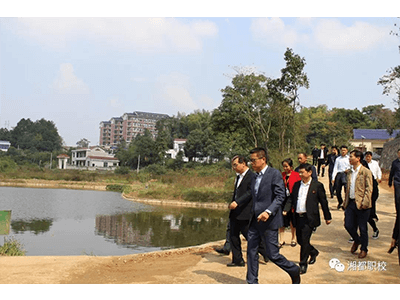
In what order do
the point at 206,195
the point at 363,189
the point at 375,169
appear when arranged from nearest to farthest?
1. the point at 363,189
2. the point at 375,169
3. the point at 206,195

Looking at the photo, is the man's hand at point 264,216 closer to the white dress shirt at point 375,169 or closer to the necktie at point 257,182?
the necktie at point 257,182

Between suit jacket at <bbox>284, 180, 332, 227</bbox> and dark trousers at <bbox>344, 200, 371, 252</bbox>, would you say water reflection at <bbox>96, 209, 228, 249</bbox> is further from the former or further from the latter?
suit jacket at <bbox>284, 180, 332, 227</bbox>

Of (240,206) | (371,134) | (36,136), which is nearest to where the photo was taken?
(240,206)

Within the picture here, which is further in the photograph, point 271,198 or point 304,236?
point 304,236

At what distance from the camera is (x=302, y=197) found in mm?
6164

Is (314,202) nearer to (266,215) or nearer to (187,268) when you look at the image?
(266,215)

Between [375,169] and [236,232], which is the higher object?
[375,169]

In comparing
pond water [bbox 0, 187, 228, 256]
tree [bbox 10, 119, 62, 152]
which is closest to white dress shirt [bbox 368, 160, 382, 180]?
pond water [bbox 0, 187, 228, 256]

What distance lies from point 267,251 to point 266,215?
419 millimetres

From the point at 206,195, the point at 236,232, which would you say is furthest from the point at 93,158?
the point at 236,232

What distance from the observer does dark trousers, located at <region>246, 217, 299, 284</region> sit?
15.8 feet

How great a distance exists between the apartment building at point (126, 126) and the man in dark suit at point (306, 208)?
394 feet

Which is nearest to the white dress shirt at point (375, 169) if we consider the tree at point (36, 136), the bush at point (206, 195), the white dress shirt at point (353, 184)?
the white dress shirt at point (353, 184)
